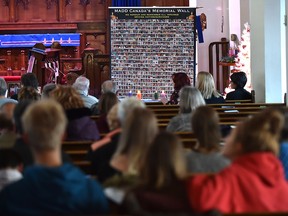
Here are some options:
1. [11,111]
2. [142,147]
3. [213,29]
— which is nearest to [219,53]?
[213,29]

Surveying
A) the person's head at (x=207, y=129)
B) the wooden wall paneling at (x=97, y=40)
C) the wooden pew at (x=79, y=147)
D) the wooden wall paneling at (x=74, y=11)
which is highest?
the wooden wall paneling at (x=74, y=11)

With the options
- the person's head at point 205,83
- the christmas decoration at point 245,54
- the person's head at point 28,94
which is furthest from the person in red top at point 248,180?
the christmas decoration at point 245,54

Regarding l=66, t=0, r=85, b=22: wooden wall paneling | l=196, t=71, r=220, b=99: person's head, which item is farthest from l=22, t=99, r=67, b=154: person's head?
l=66, t=0, r=85, b=22: wooden wall paneling

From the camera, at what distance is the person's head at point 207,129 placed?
401 centimetres

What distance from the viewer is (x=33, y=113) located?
10.4 feet

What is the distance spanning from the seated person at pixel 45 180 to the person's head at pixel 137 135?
1.49 feet

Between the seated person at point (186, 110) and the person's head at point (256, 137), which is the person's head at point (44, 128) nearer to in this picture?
the person's head at point (256, 137)

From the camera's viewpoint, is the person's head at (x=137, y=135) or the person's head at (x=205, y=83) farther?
the person's head at (x=205, y=83)

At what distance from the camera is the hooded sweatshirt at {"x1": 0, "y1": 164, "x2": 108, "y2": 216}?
10.3 ft

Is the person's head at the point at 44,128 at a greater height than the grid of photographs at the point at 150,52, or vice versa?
the grid of photographs at the point at 150,52

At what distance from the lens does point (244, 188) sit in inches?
127

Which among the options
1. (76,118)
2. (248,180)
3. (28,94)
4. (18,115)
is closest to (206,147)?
(248,180)

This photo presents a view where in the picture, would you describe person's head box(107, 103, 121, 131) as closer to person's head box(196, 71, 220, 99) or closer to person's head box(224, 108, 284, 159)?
person's head box(224, 108, 284, 159)

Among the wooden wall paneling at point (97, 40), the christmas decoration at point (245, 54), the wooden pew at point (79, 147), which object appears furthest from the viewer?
the wooden wall paneling at point (97, 40)
